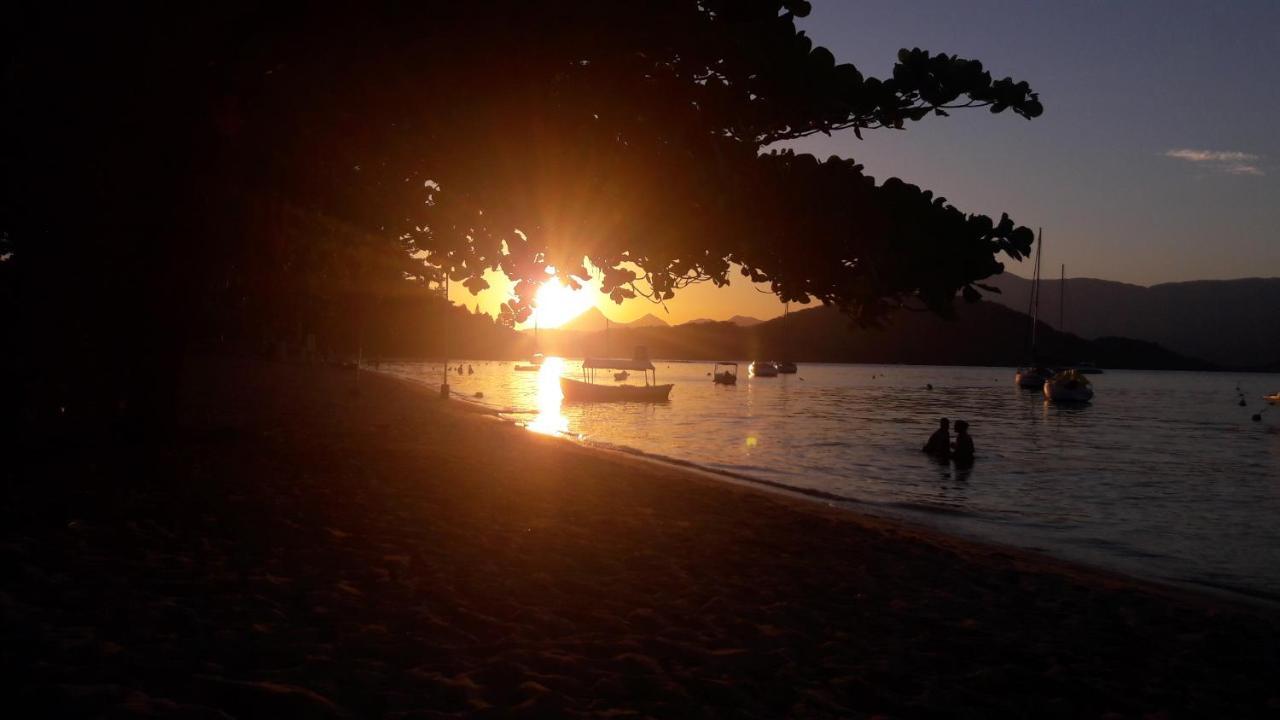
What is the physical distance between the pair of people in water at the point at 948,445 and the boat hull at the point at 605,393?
113ft

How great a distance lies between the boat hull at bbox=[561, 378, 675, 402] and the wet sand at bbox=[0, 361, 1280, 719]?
5085 cm

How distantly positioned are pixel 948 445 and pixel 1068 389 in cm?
5991

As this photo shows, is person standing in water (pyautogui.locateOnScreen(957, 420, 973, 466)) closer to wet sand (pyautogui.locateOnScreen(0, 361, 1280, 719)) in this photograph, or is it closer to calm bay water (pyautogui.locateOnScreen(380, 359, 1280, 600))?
calm bay water (pyautogui.locateOnScreen(380, 359, 1280, 600))

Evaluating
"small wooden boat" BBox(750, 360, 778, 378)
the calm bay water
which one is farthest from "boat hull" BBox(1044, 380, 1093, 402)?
"small wooden boat" BBox(750, 360, 778, 378)

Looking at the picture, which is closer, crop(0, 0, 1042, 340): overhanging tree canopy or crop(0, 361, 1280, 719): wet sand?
crop(0, 361, 1280, 719): wet sand

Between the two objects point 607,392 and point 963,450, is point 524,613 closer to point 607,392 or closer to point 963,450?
point 963,450

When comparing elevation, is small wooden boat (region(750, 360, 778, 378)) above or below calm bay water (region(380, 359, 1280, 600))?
above

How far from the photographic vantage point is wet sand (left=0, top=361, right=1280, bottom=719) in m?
4.43

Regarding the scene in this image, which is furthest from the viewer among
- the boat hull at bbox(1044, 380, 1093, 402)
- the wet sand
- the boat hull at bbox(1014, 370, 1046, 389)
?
the boat hull at bbox(1014, 370, 1046, 389)

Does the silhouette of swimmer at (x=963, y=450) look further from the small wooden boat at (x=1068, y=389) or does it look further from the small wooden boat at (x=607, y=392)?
the small wooden boat at (x=1068, y=389)

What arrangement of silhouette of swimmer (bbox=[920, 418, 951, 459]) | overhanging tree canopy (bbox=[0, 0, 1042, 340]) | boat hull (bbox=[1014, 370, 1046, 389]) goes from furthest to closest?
boat hull (bbox=[1014, 370, 1046, 389]) < silhouette of swimmer (bbox=[920, 418, 951, 459]) < overhanging tree canopy (bbox=[0, 0, 1042, 340])

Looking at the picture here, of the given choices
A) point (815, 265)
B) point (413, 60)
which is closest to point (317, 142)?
point (413, 60)

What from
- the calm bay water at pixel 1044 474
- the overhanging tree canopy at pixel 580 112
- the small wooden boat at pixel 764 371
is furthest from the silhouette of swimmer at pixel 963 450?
the small wooden boat at pixel 764 371

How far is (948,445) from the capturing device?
94.7ft
